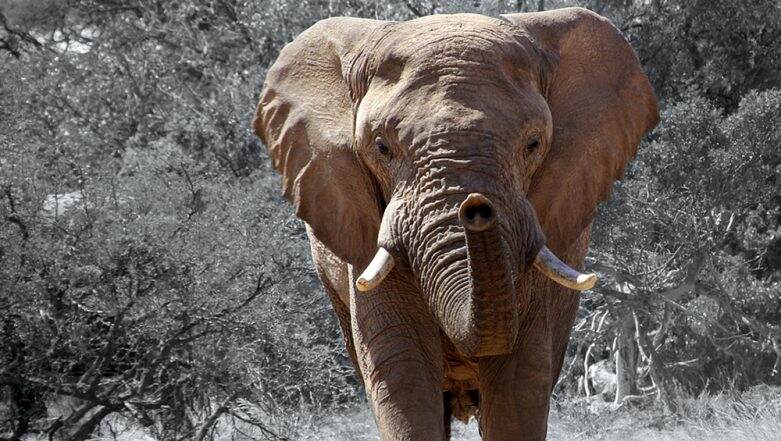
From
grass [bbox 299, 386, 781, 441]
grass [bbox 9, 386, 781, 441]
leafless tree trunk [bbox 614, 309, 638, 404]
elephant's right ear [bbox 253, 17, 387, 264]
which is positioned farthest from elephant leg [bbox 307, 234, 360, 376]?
leafless tree trunk [bbox 614, 309, 638, 404]

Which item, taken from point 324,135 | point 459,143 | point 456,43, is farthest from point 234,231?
point 459,143

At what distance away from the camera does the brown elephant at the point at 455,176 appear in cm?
443

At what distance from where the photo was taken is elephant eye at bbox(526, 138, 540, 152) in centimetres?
470

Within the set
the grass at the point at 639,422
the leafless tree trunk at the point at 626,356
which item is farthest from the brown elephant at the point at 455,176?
the leafless tree trunk at the point at 626,356

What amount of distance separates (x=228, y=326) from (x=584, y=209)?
11.5 ft

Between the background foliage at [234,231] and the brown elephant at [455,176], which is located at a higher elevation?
the brown elephant at [455,176]

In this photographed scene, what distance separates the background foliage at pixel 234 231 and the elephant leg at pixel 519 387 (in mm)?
3284

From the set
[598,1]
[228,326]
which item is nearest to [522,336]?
[228,326]

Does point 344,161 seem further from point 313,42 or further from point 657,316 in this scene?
point 657,316

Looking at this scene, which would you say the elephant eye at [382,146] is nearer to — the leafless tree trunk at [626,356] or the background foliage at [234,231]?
the background foliage at [234,231]

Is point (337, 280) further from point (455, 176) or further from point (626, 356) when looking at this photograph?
point (626, 356)

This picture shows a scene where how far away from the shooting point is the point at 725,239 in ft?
36.3

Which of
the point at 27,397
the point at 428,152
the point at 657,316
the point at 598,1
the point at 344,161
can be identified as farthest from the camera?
the point at 598,1

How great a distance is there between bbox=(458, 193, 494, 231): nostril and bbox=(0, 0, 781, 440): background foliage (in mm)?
4235
